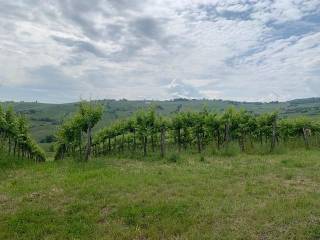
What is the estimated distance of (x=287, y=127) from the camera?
4972 centimetres

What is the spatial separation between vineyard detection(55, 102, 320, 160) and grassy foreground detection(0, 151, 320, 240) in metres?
15.2

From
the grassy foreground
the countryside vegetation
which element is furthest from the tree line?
the grassy foreground

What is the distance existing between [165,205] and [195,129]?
2886 cm

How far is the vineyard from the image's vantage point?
128ft

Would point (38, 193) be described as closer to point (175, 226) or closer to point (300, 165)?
point (175, 226)

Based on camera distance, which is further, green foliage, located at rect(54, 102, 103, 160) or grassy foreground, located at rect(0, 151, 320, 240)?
green foliage, located at rect(54, 102, 103, 160)

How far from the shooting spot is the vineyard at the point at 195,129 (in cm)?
3900

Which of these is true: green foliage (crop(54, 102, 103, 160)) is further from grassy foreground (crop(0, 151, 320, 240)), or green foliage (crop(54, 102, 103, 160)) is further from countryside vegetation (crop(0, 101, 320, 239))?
grassy foreground (crop(0, 151, 320, 240))

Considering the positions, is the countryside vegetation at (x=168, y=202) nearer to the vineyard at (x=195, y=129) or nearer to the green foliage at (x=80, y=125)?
the green foliage at (x=80, y=125)

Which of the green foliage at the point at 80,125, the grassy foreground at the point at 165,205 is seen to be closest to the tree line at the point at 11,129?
the green foliage at the point at 80,125

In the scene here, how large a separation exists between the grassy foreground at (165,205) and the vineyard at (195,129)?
600 inches

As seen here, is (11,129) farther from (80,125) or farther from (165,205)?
(165,205)

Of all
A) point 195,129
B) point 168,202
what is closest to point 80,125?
point 195,129

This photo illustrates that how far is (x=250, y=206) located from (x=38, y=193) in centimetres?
957
